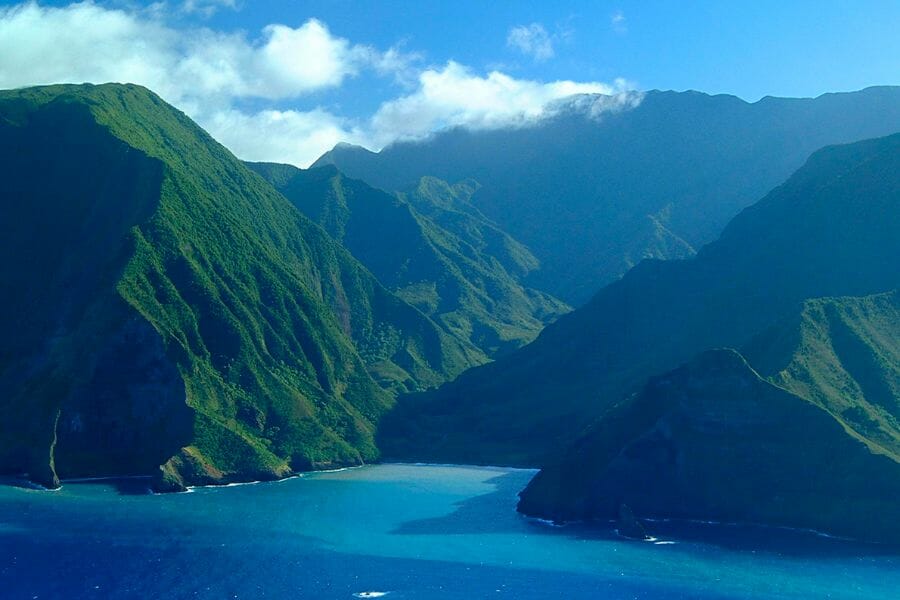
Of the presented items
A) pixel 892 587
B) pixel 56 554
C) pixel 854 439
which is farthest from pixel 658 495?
pixel 56 554

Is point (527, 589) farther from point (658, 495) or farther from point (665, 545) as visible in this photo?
point (658, 495)

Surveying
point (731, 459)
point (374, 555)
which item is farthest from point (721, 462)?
point (374, 555)

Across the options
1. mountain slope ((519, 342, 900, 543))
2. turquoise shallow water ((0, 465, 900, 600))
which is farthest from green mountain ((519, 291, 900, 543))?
turquoise shallow water ((0, 465, 900, 600))

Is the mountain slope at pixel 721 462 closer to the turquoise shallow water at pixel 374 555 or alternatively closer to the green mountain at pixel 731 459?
the green mountain at pixel 731 459

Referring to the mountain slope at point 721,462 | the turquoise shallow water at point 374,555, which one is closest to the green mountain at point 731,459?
the mountain slope at point 721,462

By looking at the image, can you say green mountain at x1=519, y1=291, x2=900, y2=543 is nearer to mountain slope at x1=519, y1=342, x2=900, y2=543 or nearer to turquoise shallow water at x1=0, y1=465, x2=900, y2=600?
mountain slope at x1=519, y1=342, x2=900, y2=543
